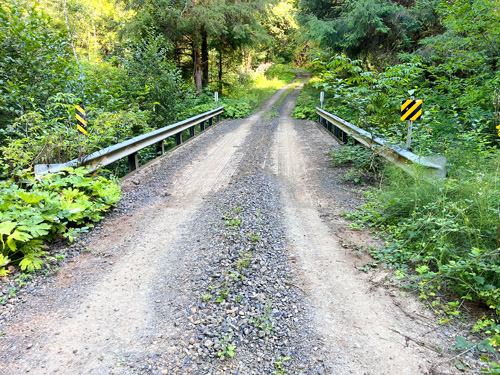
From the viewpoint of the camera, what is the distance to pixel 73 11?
104 ft

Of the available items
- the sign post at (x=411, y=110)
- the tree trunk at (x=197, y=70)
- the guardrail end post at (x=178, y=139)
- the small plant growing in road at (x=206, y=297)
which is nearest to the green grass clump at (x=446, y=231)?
the sign post at (x=411, y=110)

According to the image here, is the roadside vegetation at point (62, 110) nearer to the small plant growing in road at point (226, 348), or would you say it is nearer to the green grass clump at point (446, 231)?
the small plant growing in road at point (226, 348)

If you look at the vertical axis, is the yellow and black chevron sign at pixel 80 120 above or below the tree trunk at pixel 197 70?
below

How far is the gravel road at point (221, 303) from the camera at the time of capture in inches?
78.9

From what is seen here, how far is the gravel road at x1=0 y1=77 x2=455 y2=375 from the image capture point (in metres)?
2.00

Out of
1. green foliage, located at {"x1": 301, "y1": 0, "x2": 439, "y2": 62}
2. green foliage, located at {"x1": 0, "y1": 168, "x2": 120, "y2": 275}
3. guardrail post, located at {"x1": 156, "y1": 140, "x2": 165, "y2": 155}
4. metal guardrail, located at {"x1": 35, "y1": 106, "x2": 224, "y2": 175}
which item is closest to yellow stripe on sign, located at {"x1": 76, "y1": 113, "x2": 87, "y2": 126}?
metal guardrail, located at {"x1": 35, "y1": 106, "x2": 224, "y2": 175}

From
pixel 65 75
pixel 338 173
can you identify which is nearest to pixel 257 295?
pixel 338 173

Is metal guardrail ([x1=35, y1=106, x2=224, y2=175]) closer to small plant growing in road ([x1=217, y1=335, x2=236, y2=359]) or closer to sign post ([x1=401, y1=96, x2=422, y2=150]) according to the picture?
small plant growing in road ([x1=217, y1=335, x2=236, y2=359])

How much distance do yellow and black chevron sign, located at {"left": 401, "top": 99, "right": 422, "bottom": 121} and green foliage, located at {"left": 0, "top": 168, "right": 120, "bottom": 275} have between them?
201 inches

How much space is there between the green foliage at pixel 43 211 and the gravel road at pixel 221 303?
0.24 m

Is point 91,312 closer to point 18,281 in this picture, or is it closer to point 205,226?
point 18,281

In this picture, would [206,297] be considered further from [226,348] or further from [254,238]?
[254,238]

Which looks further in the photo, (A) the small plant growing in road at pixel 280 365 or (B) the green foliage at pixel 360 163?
(B) the green foliage at pixel 360 163

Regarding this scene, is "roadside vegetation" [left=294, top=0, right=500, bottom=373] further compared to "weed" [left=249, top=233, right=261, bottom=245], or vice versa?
"weed" [left=249, top=233, right=261, bottom=245]
